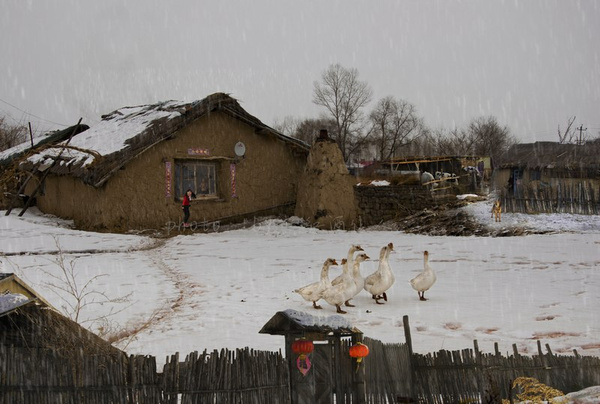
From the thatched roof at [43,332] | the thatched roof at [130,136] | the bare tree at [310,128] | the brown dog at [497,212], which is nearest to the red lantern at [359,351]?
the thatched roof at [43,332]

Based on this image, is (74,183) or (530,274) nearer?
(530,274)

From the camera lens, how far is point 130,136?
66.8 feet

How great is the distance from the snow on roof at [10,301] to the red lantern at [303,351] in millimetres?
2096

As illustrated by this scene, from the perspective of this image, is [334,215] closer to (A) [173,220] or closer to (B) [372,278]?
(A) [173,220]

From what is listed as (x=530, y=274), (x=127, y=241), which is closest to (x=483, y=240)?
(x=530, y=274)

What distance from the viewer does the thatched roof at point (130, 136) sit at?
61.9 ft

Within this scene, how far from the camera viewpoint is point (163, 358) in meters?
6.37

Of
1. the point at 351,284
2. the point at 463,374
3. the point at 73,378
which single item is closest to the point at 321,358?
the point at 463,374

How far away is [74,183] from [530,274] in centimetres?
1575

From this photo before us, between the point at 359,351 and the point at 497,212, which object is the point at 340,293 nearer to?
the point at 359,351

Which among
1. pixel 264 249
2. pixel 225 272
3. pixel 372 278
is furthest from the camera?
pixel 264 249

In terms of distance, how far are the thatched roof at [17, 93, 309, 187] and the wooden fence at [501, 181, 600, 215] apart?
8.32m

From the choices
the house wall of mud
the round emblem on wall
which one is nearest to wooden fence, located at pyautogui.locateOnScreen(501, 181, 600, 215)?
the house wall of mud

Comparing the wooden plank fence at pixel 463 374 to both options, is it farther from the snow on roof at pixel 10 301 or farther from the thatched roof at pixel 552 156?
the thatched roof at pixel 552 156
